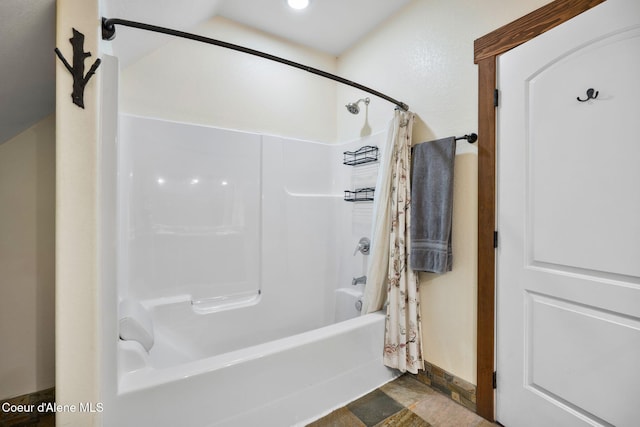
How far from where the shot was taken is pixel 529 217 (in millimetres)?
1376

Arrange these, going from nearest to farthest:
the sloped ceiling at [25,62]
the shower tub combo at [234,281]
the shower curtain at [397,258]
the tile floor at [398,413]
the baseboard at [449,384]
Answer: the sloped ceiling at [25,62], the shower tub combo at [234,281], the tile floor at [398,413], the baseboard at [449,384], the shower curtain at [397,258]

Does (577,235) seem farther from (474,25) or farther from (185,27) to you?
(185,27)

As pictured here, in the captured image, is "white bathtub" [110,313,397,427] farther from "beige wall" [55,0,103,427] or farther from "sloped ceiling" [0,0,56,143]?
"sloped ceiling" [0,0,56,143]

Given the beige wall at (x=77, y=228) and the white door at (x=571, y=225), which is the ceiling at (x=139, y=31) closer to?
the beige wall at (x=77, y=228)

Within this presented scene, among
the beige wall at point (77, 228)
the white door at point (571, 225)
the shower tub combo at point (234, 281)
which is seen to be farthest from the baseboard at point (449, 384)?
the beige wall at point (77, 228)

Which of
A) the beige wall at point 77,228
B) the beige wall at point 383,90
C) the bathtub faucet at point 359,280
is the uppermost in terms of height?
the beige wall at point 383,90

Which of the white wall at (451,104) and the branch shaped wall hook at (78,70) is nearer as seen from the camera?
the branch shaped wall hook at (78,70)

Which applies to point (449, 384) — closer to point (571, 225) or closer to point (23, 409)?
point (571, 225)

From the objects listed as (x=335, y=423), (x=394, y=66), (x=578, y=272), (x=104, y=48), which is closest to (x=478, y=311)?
(x=578, y=272)

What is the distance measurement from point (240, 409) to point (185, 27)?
2434 mm

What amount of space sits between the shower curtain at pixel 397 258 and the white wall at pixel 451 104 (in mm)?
141

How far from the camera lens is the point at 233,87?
90.7 inches

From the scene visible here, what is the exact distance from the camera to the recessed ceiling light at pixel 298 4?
2.04 meters

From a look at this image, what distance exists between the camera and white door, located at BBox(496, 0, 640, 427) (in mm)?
1076
